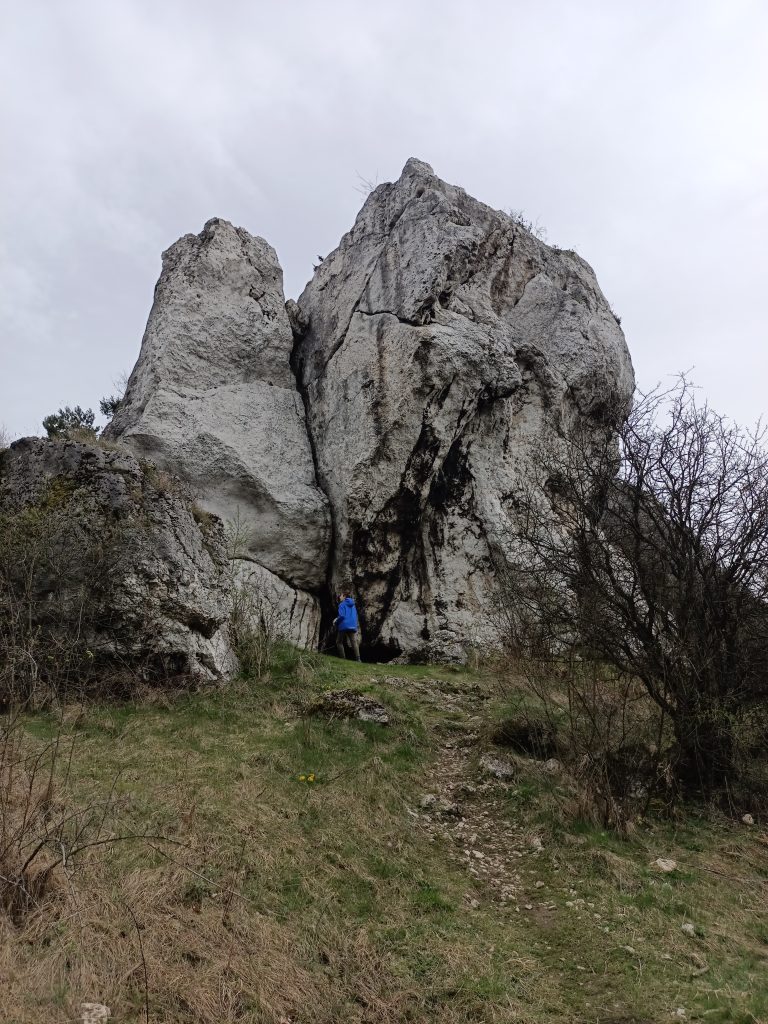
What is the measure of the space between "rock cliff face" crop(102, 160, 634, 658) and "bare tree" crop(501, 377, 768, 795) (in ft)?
15.2

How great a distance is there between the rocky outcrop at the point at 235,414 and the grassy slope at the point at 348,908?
20.2ft

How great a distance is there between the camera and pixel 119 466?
1067 centimetres

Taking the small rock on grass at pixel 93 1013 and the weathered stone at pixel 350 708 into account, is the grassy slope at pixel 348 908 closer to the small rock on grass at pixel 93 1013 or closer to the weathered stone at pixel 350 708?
the small rock on grass at pixel 93 1013

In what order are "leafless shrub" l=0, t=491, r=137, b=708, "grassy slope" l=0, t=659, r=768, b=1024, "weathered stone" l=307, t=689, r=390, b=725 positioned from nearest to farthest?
"grassy slope" l=0, t=659, r=768, b=1024 < "leafless shrub" l=0, t=491, r=137, b=708 < "weathered stone" l=307, t=689, r=390, b=725

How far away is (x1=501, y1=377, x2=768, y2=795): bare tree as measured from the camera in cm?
768

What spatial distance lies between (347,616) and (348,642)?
0.67 metres

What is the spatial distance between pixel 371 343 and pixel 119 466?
21.0 feet

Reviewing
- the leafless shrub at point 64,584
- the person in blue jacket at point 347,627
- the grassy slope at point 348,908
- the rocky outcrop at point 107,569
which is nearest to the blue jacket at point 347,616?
the person in blue jacket at point 347,627

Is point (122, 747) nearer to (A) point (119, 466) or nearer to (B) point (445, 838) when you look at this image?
(B) point (445, 838)

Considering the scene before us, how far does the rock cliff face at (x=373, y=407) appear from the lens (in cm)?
1414

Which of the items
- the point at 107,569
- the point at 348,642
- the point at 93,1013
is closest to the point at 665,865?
the point at 93,1013

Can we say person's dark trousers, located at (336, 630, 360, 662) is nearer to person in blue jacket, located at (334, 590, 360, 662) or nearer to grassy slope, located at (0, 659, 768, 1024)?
person in blue jacket, located at (334, 590, 360, 662)

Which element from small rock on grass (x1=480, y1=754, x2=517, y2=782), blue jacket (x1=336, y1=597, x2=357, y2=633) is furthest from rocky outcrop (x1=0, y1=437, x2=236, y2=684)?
small rock on grass (x1=480, y1=754, x2=517, y2=782)

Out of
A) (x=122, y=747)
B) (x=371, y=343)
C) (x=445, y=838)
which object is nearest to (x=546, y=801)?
(x=445, y=838)
